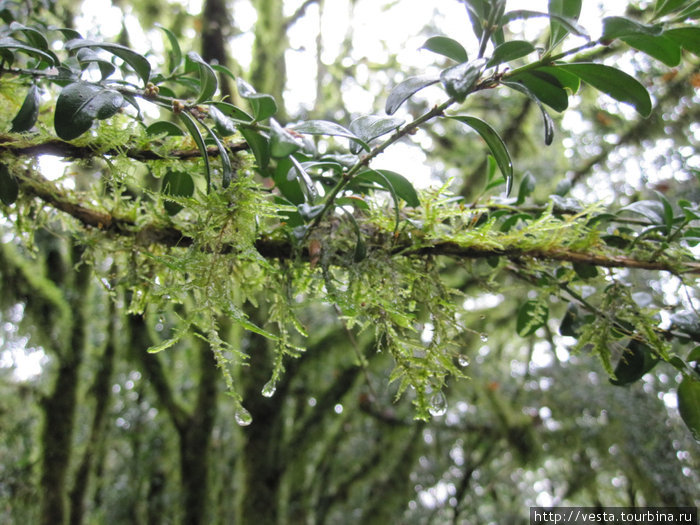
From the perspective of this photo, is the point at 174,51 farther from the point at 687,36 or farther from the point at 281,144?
the point at 687,36

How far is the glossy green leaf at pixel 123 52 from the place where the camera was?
0.37 meters

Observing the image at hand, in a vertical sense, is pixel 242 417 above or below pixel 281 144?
below

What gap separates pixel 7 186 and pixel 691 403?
2.59 feet

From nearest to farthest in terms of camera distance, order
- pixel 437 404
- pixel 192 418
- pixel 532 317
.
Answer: pixel 437 404 < pixel 532 317 < pixel 192 418

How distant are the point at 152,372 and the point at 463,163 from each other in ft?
6.23

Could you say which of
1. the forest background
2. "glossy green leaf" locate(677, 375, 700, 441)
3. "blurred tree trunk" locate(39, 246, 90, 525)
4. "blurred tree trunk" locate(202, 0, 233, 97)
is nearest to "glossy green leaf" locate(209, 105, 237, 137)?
the forest background

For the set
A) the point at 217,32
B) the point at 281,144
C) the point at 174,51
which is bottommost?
the point at 281,144

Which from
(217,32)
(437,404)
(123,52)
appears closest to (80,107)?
(123,52)

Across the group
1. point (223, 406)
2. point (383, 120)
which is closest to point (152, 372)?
point (223, 406)

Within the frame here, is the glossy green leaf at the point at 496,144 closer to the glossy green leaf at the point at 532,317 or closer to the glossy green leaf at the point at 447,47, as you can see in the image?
the glossy green leaf at the point at 447,47

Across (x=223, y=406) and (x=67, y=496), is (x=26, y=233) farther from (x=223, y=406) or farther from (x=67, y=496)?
(x=223, y=406)

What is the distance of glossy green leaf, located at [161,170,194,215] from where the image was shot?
0.48 m

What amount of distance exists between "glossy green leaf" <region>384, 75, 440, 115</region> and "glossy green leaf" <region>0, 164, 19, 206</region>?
0.39 metres

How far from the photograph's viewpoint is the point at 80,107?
37 centimetres
